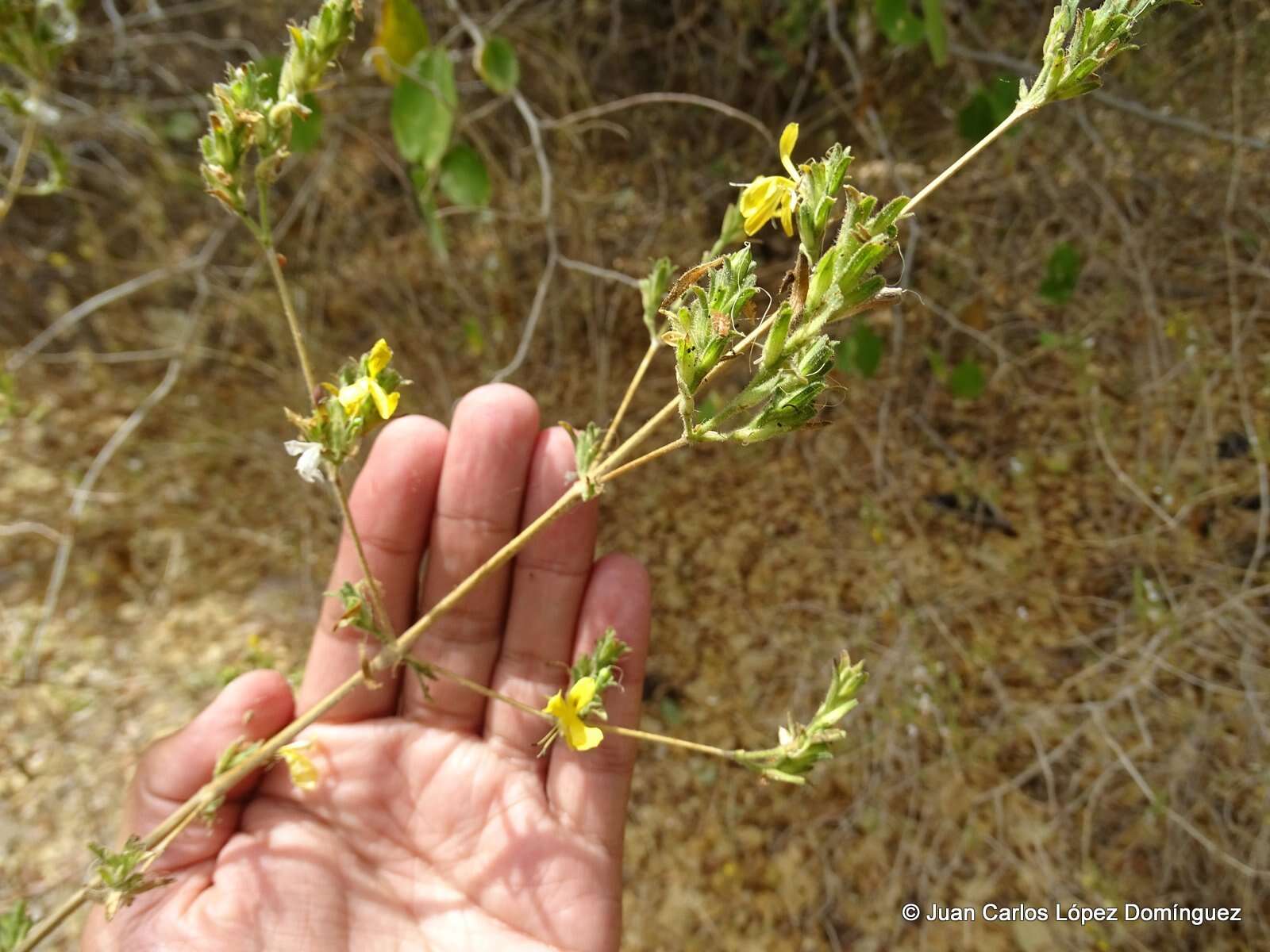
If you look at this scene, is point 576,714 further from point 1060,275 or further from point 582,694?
point 1060,275

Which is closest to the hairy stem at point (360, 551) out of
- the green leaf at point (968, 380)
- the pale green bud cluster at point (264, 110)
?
the pale green bud cluster at point (264, 110)

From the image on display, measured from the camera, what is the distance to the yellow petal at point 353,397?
3.19 ft

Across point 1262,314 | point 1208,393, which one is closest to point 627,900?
point 1208,393

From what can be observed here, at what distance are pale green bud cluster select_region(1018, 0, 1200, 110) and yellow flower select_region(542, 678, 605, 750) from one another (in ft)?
2.79

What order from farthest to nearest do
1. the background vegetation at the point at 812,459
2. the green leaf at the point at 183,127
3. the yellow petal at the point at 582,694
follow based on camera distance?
the green leaf at the point at 183,127, the background vegetation at the point at 812,459, the yellow petal at the point at 582,694

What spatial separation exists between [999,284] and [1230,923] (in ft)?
5.63

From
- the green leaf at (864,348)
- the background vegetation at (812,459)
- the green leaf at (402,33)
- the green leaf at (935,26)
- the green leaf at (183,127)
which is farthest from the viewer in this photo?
the green leaf at (183,127)

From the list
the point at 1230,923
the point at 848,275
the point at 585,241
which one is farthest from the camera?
the point at 585,241

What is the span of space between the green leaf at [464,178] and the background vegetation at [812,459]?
0.42m

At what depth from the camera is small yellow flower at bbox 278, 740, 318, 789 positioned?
4.20 ft

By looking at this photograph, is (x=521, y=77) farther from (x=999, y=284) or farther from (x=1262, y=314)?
(x=1262, y=314)

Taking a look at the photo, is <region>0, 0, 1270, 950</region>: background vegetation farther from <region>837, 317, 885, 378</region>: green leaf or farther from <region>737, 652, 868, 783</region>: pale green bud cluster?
<region>737, 652, 868, 783</region>: pale green bud cluster

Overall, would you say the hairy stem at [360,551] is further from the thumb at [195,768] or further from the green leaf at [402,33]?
the green leaf at [402,33]

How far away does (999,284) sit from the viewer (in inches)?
94.3
